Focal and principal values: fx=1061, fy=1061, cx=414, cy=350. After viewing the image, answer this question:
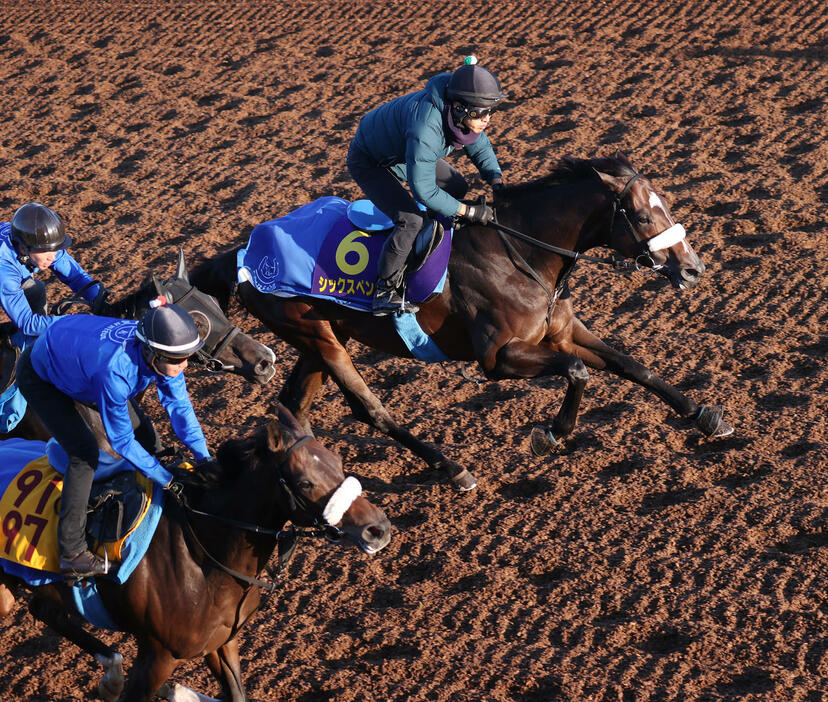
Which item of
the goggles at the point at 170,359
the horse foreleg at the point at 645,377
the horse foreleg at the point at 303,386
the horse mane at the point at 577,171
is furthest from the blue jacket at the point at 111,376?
the horse foreleg at the point at 645,377

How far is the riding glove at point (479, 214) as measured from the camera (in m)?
6.04

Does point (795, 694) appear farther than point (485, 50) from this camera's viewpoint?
No

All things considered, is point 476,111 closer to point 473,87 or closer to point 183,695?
point 473,87

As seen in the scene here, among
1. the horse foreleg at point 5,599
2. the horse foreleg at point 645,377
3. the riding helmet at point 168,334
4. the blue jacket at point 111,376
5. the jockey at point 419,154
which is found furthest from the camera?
the horse foreleg at point 645,377

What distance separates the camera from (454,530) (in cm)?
591

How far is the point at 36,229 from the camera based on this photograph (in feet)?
18.7

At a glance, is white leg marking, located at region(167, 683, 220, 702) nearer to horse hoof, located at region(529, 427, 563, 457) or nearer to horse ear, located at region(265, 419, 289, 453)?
horse ear, located at region(265, 419, 289, 453)

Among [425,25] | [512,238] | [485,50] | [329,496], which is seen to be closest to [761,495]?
[512,238]

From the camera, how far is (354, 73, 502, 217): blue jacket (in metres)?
5.76

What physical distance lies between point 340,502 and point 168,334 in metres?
0.95

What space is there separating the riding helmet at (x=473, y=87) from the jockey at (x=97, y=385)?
2.14m

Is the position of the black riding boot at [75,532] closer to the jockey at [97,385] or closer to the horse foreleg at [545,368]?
the jockey at [97,385]

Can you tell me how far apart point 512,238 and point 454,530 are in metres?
1.70

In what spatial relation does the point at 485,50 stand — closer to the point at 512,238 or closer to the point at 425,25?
the point at 425,25
